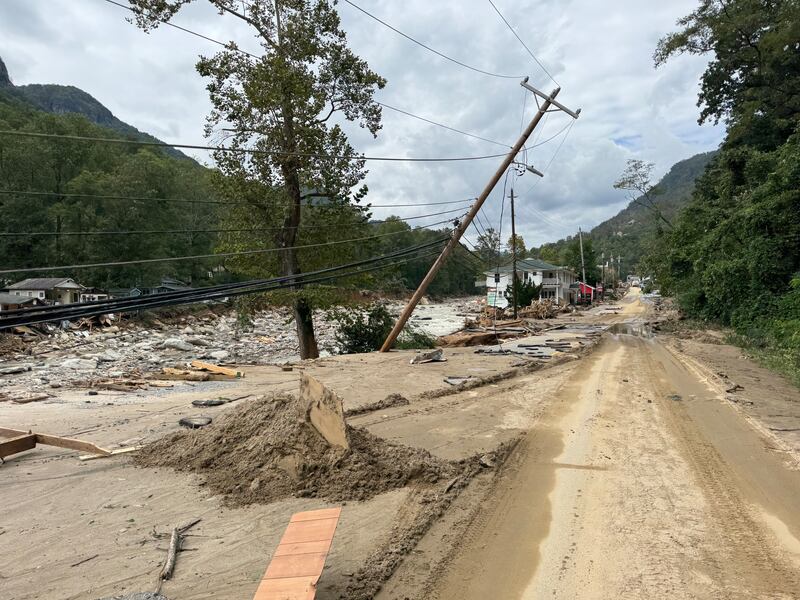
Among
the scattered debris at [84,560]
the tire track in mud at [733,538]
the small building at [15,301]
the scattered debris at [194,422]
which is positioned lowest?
the tire track in mud at [733,538]

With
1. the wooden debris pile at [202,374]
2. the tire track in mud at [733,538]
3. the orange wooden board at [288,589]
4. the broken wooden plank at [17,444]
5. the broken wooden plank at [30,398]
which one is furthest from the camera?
the wooden debris pile at [202,374]

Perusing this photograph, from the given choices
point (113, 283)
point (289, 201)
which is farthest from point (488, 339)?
point (113, 283)

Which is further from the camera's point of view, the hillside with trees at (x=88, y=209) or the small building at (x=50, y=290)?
the hillside with trees at (x=88, y=209)

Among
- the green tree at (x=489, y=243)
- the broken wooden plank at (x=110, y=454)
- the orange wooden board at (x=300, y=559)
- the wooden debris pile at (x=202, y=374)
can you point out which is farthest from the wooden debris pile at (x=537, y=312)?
the orange wooden board at (x=300, y=559)

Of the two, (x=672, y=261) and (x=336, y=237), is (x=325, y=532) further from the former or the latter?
(x=672, y=261)

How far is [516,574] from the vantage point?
13.8 ft

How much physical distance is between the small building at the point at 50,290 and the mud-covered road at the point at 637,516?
44.7 meters

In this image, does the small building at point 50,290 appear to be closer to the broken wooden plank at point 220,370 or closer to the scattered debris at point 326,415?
the broken wooden plank at point 220,370

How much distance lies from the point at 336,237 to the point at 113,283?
124 feet

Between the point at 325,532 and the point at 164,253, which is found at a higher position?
the point at 164,253

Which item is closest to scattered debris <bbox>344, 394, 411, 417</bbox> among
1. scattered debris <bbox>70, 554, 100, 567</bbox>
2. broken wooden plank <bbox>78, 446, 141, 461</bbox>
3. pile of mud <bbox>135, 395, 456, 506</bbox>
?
pile of mud <bbox>135, 395, 456, 506</bbox>

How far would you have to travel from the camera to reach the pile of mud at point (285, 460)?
19.1 ft

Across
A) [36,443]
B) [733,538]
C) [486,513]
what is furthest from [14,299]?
[733,538]

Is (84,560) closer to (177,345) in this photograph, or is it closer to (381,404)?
(381,404)
